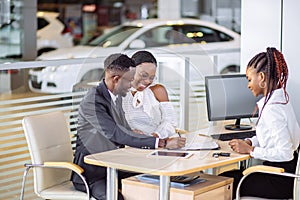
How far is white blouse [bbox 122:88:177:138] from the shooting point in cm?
410

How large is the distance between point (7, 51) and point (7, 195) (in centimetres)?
698

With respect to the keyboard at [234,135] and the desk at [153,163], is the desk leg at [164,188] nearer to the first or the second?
the desk at [153,163]

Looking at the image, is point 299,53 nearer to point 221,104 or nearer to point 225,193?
point 221,104

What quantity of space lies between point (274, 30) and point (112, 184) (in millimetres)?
2043

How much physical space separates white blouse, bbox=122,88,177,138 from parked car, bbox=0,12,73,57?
749 cm

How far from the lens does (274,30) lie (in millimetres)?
5180

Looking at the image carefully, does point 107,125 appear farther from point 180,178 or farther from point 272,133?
point 272,133

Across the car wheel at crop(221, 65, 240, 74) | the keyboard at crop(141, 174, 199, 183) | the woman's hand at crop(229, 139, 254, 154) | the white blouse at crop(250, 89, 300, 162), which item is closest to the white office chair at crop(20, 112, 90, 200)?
the keyboard at crop(141, 174, 199, 183)

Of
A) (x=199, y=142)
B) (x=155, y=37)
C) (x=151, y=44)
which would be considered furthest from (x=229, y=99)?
(x=155, y=37)

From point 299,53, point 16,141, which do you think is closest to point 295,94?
point 299,53

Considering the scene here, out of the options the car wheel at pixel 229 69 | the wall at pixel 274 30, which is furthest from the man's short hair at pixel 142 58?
the car wheel at pixel 229 69

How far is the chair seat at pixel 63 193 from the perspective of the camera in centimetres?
403

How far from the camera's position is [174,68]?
5.80 metres

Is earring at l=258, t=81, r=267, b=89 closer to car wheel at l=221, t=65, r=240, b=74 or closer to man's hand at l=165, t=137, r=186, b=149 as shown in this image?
man's hand at l=165, t=137, r=186, b=149
